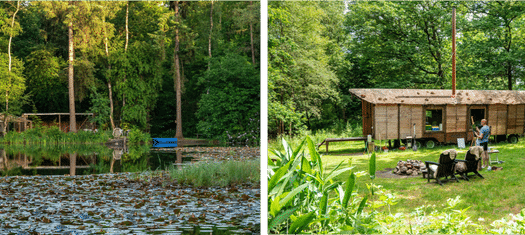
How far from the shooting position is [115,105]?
5824 millimetres

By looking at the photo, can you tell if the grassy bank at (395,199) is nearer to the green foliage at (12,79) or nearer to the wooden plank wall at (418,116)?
the wooden plank wall at (418,116)

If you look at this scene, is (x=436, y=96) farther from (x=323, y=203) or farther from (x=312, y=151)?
(x=323, y=203)

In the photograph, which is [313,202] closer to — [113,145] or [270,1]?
[270,1]

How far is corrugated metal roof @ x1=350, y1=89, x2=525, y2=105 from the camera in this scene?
11.1 feet

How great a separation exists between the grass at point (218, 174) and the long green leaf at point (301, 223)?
271 cm

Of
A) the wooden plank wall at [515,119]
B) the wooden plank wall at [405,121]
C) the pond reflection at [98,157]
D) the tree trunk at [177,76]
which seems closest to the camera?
the wooden plank wall at [515,119]

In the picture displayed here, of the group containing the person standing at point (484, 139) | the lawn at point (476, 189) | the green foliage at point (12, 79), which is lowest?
the lawn at point (476, 189)

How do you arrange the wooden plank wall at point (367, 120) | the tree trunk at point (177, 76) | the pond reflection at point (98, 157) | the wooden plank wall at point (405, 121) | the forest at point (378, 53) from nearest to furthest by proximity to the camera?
the forest at point (378, 53), the wooden plank wall at point (405, 121), the wooden plank wall at point (367, 120), the pond reflection at point (98, 157), the tree trunk at point (177, 76)

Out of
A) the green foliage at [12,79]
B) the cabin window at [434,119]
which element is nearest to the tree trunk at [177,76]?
the green foliage at [12,79]

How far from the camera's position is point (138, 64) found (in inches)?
251


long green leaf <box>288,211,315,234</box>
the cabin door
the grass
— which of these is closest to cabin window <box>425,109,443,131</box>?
the cabin door

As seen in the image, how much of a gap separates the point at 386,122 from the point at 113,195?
3.02 m

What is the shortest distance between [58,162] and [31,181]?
0.75 metres

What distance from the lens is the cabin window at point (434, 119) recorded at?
3.52 m
